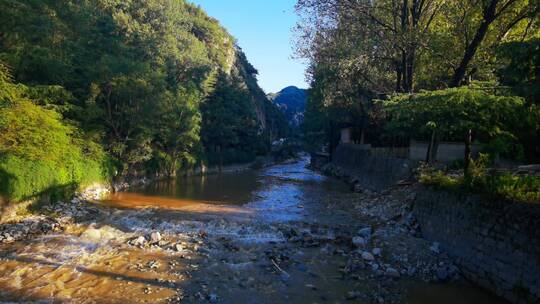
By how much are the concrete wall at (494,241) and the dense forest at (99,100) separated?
1817 centimetres

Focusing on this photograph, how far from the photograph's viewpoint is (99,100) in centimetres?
3375

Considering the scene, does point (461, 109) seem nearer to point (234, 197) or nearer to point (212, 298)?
point (212, 298)

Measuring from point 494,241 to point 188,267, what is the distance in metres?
8.98

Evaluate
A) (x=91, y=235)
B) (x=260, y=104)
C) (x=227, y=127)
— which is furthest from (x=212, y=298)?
(x=260, y=104)

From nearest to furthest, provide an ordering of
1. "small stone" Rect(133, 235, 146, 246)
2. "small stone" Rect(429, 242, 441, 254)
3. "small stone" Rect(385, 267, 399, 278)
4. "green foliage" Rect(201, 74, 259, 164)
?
"small stone" Rect(385, 267, 399, 278) < "small stone" Rect(429, 242, 441, 254) < "small stone" Rect(133, 235, 146, 246) < "green foliage" Rect(201, 74, 259, 164)

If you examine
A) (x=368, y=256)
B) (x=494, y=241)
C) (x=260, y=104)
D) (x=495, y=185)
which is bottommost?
(x=368, y=256)

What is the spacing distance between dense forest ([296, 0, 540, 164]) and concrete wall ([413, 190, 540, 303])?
9.88ft

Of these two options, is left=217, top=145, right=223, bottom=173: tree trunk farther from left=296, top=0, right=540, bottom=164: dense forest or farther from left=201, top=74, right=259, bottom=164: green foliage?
left=296, top=0, right=540, bottom=164: dense forest

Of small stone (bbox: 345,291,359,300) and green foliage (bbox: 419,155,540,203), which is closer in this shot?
small stone (bbox: 345,291,359,300)

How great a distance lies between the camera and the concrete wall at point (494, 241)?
33.2ft

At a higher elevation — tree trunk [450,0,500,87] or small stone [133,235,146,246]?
tree trunk [450,0,500,87]

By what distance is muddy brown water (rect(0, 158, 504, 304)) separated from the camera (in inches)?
424

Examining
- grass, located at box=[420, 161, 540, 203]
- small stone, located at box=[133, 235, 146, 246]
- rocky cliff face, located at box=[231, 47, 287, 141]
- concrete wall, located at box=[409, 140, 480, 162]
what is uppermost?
rocky cliff face, located at box=[231, 47, 287, 141]

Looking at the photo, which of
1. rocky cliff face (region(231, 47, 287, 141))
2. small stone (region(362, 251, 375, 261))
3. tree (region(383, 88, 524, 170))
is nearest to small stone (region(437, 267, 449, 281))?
small stone (region(362, 251, 375, 261))
